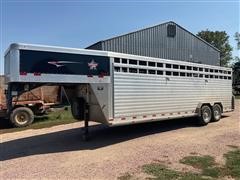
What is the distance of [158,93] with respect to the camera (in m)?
10.9

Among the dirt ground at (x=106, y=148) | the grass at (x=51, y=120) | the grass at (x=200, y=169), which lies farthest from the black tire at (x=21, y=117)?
the grass at (x=200, y=169)

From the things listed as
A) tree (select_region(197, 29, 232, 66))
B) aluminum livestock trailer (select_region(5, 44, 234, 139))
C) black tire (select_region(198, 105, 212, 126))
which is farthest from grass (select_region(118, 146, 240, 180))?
tree (select_region(197, 29, 232, 66))

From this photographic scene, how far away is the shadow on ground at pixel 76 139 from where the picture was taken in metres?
9.35

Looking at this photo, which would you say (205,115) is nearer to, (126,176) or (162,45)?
(126,176)

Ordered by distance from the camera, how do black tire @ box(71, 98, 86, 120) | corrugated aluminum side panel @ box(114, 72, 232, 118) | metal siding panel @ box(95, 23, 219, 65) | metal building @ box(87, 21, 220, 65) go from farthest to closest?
metal siding panel @ box(95, 23, 219, 65) < metal building @ box(87, 21, 220, 65) < black tire @ box(71, 98, 86, 120) < corrugated aluminum side panel @ box(114, 72, 232, 118)

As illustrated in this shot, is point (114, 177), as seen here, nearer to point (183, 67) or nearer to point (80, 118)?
point (80, 118)

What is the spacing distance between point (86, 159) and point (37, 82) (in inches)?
90.2

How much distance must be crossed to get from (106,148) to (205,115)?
550cm

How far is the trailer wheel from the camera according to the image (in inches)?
511

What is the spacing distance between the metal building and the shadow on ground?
15.5m

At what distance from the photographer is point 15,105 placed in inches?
619

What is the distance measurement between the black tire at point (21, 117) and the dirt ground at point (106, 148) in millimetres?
1838

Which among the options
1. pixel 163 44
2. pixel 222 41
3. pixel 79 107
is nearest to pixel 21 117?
pixel 79 107

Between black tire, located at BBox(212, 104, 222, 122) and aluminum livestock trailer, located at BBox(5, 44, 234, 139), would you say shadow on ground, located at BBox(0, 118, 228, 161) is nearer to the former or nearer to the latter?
aluminum livestock trailer, located at BBox(5, 44, 234, 139)
